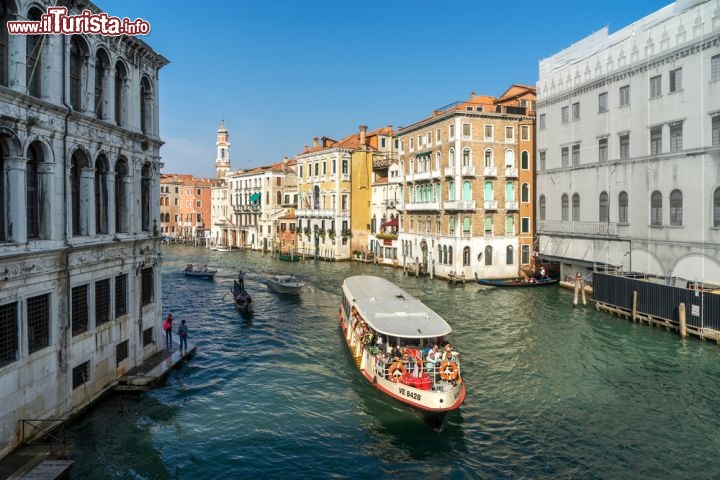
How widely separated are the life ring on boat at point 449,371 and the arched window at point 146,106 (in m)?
13.0

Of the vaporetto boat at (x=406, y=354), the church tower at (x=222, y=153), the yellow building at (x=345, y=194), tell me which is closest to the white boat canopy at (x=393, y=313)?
the vaporetto boat at (x=406, y=354)

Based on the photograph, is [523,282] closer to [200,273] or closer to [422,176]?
[422,176]

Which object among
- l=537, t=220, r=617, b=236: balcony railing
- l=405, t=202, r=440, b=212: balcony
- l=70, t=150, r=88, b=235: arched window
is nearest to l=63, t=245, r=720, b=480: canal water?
l=70, t=150, r=88, b=235: arched window

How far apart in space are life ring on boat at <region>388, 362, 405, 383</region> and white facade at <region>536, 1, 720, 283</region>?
18012 mm

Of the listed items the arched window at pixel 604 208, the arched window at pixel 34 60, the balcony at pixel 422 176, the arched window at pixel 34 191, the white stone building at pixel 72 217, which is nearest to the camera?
the white stone building at pixel 72 217

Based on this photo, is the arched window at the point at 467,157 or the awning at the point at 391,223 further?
the awning at the point at 391,223

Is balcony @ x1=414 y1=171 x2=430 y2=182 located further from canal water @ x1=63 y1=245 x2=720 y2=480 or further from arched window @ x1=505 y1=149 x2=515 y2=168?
canal water @ x1=63 y1=245 x2=720 y2=480

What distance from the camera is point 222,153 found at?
334 feet

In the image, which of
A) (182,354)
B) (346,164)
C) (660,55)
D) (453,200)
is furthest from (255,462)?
(346,164)

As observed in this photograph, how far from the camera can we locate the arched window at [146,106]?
64.0 feet

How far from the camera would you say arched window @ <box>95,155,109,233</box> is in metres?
16.3

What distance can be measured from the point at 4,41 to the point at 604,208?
32.0 m

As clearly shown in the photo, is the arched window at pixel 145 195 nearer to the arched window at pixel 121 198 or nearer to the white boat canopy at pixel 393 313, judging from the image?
the arched window at pixel 121 198

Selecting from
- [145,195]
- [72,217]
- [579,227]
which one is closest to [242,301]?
[145,195]
